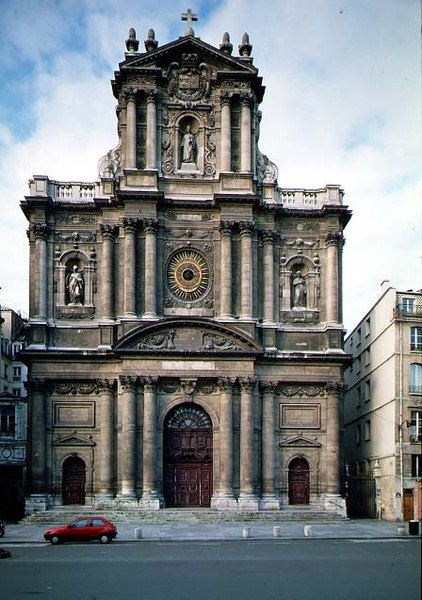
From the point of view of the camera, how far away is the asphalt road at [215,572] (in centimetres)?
2248

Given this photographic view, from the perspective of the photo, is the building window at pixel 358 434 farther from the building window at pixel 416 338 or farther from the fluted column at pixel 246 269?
the fluted column at pixel 246 269

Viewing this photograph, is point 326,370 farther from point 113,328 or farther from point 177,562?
point 177,562

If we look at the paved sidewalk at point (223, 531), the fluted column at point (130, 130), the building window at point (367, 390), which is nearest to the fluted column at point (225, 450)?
the paved sidewalk at point (223, 531)

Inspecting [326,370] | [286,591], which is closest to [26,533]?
[326,370]

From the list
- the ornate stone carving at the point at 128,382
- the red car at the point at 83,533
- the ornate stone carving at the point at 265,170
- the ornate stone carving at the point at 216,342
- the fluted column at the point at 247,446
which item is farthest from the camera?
the ornate stone carving at the point at 265,170

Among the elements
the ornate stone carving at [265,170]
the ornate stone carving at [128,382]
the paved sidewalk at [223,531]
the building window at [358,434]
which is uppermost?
the ornate stone carving at [265,170]

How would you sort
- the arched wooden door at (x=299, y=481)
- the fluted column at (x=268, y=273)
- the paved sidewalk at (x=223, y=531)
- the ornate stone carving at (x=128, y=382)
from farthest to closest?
the fluted column at (x=268, y=273) < the arched wooden door at (x=299, y=481) < the ornate stone carving at (x=128, y=382) < the paved sidewalk at (x=223, y=531)

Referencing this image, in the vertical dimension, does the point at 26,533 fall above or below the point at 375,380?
below

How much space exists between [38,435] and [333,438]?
58.2ft

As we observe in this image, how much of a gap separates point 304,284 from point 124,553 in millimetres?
26087

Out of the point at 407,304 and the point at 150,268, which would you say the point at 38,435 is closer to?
the point at 150,268

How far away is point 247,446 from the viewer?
51.9 meters

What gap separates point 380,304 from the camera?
61.9 m

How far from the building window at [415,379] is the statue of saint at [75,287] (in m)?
21.7
